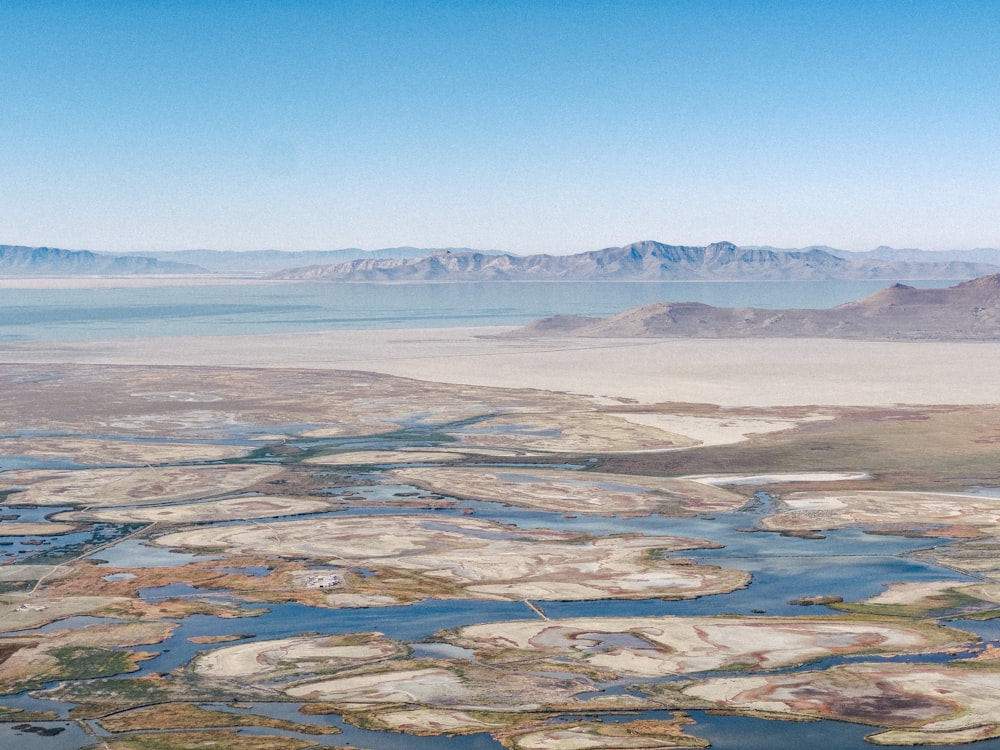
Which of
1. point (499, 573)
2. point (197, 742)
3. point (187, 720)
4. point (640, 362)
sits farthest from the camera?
point (640, 362)

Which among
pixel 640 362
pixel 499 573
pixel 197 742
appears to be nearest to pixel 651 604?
pixel 499 573

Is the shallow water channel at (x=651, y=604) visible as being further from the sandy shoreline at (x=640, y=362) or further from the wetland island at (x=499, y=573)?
the sandy shoreline at (x=640, y=362)

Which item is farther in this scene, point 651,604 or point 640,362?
point 640,362

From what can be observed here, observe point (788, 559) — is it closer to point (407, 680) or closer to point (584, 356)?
point (407, 680)

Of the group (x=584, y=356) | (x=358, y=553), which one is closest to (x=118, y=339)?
(x=584, y=356)

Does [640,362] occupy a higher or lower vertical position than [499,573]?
higher

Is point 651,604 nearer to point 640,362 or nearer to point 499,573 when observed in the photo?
point 499,573
